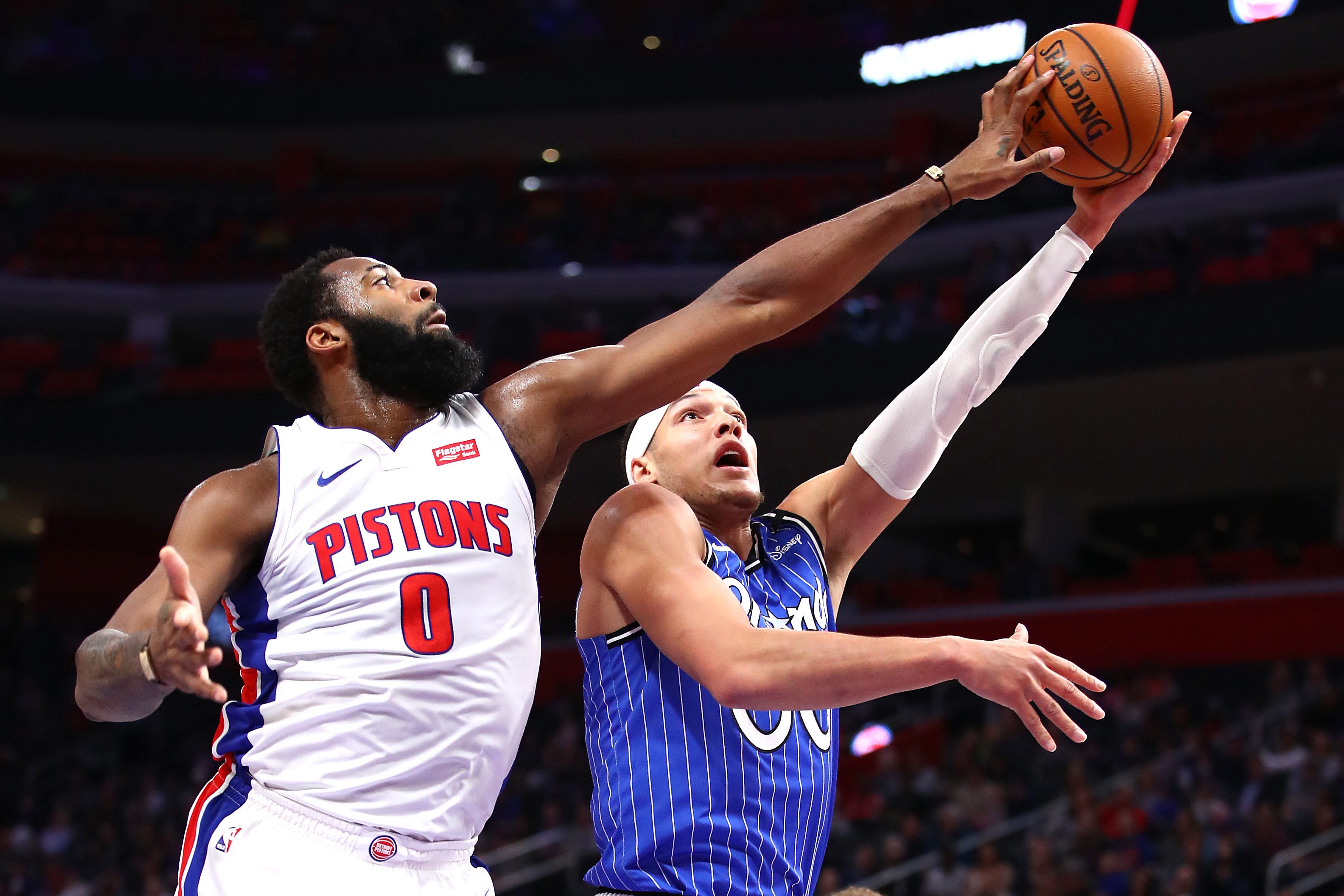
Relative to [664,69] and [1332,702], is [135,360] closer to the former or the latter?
[664,69]

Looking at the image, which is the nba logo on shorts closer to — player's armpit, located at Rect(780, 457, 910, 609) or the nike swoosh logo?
the nike swoosh logo

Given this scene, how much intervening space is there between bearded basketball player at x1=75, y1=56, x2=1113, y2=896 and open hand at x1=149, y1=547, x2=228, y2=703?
0.09 metres

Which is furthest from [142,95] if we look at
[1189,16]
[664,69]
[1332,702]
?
[1332,702]

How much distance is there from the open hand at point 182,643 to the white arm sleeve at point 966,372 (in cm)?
203

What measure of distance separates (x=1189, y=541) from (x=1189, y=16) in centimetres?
736

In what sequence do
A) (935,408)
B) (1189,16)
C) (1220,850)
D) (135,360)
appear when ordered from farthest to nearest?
(135,360)
(1189,16)
(1220,850)
(935,408)

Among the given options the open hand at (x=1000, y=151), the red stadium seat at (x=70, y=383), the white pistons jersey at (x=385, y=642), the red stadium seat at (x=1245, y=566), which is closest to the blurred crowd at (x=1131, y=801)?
the red stadium seat at (x=1245, y=566)

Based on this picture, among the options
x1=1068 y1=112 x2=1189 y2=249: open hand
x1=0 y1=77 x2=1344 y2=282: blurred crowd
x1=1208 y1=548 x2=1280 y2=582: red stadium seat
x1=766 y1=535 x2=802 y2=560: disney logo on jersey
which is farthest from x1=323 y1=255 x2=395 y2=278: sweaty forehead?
x1=0 y1=77 x2=1344 y2=282: blurred crowd

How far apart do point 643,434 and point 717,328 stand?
2.88 feet

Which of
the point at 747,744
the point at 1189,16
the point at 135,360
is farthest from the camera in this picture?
the point at 135,360

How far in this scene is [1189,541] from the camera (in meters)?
20.1

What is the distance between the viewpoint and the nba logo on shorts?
9.02 ft

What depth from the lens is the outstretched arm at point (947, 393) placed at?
3820 mm

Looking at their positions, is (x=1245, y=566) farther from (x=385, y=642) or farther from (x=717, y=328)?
(x=385, y=642)
